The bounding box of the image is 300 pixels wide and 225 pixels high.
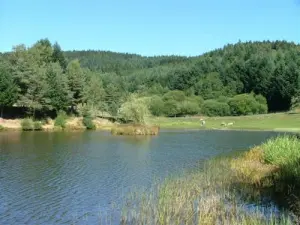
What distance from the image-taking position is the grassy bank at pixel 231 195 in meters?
18.2

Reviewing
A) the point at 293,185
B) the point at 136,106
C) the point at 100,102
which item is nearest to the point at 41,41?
the point at 100,102

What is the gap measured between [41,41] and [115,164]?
10336 cm

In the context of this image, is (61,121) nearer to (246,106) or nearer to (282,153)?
(282,153)

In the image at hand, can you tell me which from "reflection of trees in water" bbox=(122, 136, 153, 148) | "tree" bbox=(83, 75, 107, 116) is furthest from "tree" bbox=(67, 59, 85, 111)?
"reflection of trees in water" bbox=(122, 136, 153, 148)

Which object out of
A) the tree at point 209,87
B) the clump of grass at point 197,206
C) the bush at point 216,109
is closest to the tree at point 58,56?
the bush at point 216,109

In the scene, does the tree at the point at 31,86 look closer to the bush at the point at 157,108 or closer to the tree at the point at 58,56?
the tree at the point at 58,56

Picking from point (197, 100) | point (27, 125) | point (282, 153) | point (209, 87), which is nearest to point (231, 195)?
point (282, 153)

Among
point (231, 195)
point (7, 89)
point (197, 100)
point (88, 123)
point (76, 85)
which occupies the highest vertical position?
point (76, 85)

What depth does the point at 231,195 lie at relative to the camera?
2275 centimetres

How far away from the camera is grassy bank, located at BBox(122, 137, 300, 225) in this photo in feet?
59.9

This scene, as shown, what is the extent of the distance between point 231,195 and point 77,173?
12548 mm

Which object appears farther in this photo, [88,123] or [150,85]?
[150,85]

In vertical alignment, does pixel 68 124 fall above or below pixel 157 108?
below

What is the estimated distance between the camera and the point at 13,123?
78.4 meters
